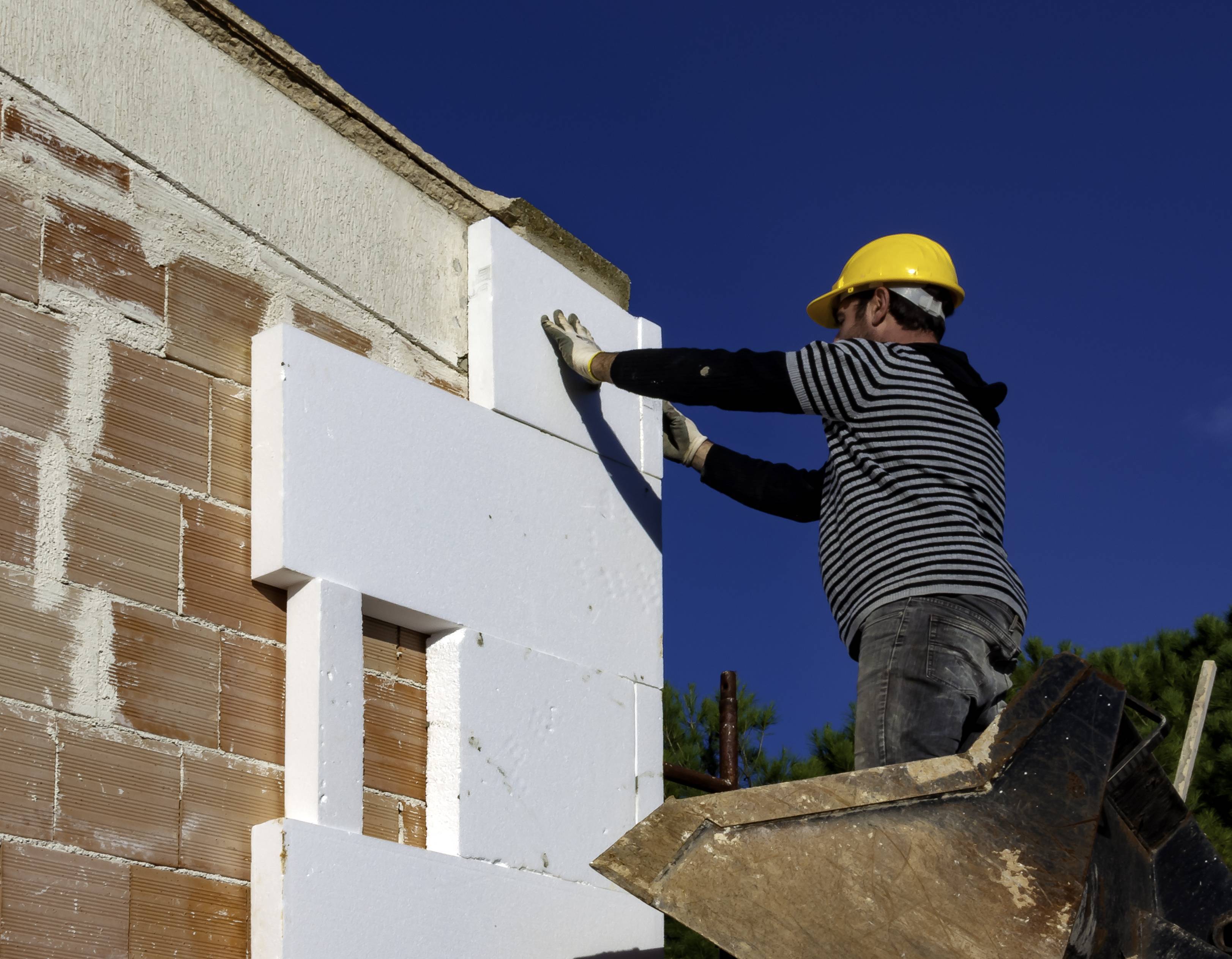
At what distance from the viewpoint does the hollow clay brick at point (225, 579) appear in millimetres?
3613

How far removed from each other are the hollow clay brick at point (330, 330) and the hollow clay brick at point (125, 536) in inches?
28.3

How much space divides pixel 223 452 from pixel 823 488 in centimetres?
174

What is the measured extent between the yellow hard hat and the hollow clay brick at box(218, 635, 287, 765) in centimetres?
204

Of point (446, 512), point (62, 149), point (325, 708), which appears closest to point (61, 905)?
point (325, 708)

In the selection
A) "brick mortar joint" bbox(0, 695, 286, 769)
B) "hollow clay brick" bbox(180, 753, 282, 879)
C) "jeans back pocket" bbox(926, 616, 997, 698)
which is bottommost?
"hollow clay brick" bbox(180, 753, 282, 879)

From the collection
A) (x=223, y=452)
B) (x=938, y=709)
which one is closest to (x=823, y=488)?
(x=938, y=709)

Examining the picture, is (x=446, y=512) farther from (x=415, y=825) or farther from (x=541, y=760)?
(x=415, y=825)

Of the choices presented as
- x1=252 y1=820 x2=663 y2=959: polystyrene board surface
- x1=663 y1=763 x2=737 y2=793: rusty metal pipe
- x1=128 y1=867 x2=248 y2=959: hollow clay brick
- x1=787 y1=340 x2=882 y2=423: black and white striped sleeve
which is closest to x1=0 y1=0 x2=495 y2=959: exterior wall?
x1=128 y1=867 x2=248 y2=959: hollow clay brick

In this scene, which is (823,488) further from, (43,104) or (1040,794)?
(43,104)

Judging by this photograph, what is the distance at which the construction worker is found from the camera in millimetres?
3955

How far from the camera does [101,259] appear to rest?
3.62 meters

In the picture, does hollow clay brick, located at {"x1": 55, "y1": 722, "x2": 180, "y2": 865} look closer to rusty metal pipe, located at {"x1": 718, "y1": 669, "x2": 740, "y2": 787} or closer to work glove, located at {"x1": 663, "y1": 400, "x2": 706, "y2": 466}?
work glove, located at {"x1": 663, "y1": 400, "x2": 706, "y2": 466}

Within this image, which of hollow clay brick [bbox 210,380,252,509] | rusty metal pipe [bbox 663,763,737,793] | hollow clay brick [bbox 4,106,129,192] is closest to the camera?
hollow clay brick [bbox 4,106,129,192]

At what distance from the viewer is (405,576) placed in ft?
13.3
